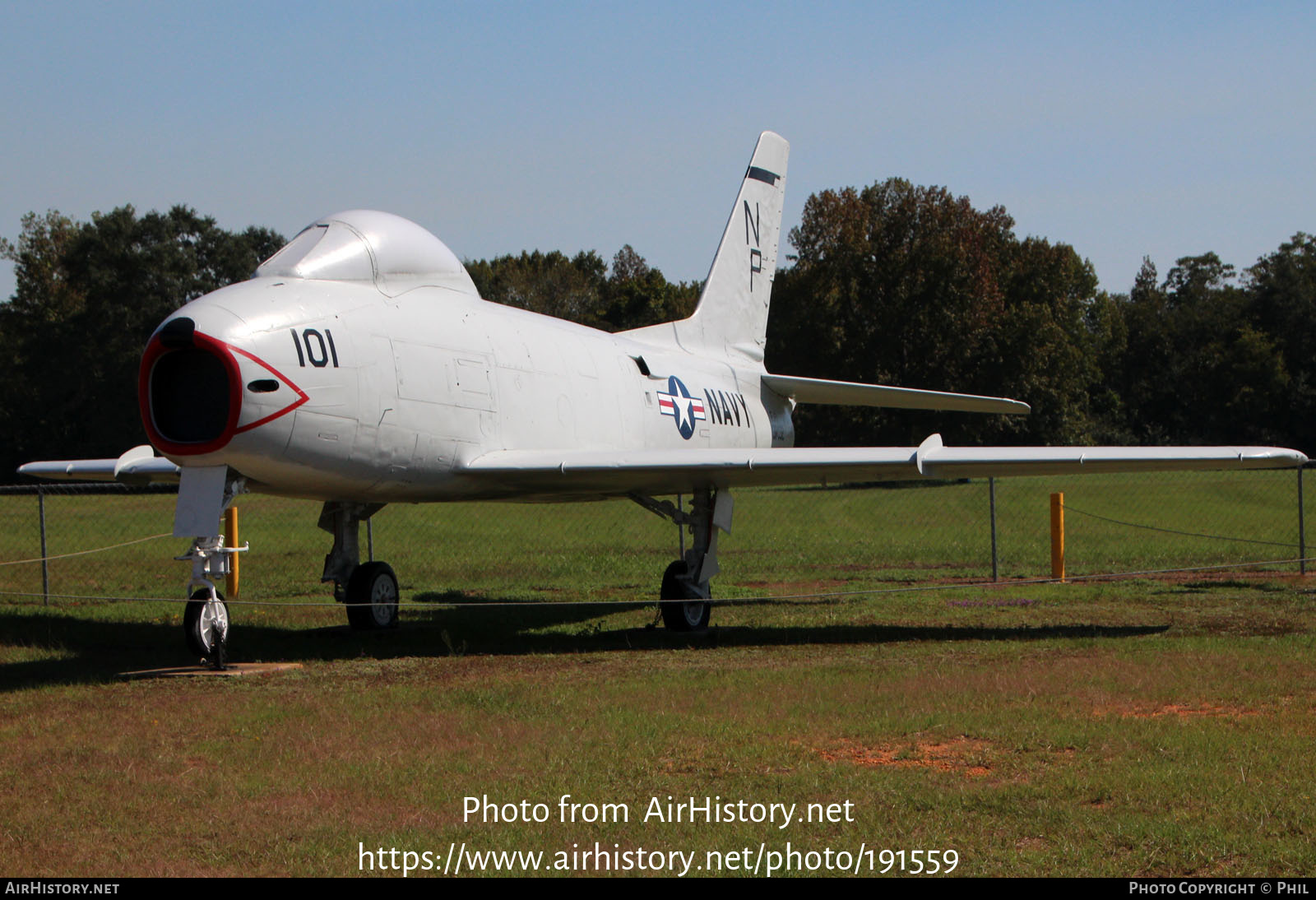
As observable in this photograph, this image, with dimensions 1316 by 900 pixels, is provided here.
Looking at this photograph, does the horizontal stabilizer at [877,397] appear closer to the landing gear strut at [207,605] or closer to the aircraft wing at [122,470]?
the aircraft wing at [122,470]

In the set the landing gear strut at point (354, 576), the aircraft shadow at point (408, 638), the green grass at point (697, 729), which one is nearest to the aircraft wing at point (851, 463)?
the aircraft shadow at point (408, 638)

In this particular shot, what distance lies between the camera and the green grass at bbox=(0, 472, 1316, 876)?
5.29m

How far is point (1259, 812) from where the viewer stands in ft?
17.7

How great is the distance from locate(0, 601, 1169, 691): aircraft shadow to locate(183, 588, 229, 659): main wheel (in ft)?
2.39

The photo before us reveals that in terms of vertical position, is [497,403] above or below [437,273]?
below

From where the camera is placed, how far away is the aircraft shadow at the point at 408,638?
36.7 ft

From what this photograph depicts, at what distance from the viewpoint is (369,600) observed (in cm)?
1305

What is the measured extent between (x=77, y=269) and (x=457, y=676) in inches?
2364

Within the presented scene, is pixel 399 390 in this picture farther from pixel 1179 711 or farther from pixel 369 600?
pixel 1179 711

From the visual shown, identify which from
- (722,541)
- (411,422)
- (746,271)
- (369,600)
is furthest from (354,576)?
(722,541)

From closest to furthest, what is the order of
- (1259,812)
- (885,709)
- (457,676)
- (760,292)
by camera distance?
1. (1259,812)
2. (885,709)
3. (457,676)
4. (760,292)

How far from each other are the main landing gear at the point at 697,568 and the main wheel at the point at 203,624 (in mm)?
4940
